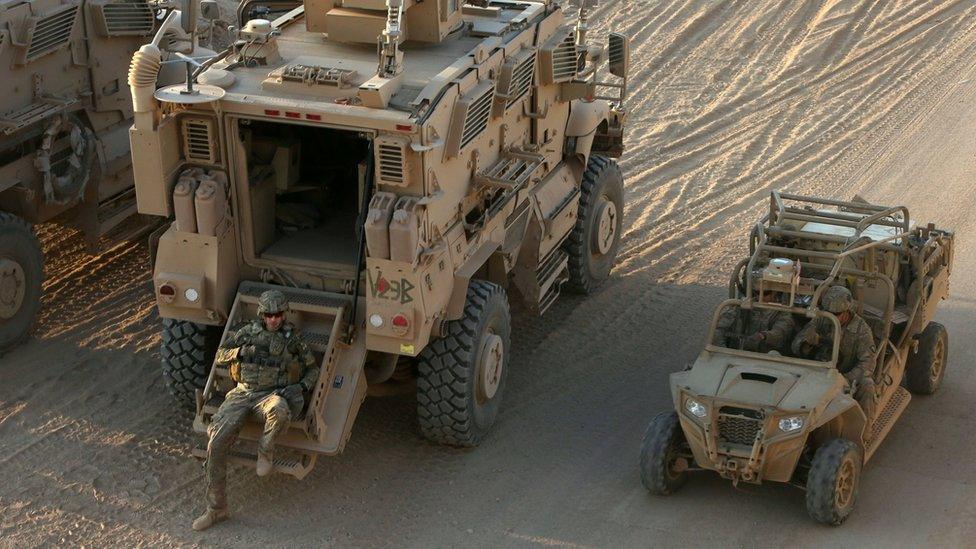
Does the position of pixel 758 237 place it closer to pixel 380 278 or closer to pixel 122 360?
pixel 380 278

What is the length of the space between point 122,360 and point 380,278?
3319mm

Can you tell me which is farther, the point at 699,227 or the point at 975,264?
the point at 699,227

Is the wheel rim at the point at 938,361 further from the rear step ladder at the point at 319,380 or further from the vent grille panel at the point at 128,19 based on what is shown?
the vent grille panel at the point at 128,19

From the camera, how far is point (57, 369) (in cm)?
1164

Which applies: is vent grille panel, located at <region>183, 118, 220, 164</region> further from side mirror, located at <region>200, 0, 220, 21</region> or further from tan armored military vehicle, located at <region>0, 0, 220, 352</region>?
tan armored military vehicle, located at <region>0, 0, 220, 352</region>

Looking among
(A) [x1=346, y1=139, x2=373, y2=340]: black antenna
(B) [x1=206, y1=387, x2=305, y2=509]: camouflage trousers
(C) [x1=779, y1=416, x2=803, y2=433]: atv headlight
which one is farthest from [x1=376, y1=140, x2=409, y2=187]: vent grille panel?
(C) [x1=779, y1=416, x2=803, y2=433]: atv headlight

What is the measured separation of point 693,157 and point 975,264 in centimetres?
370

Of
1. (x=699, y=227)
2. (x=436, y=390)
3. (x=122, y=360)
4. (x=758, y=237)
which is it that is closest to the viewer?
(x=436, y=390)

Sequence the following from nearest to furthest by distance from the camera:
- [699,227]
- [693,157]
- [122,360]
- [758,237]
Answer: [758,237], [122,360], [699,227], [693,157]

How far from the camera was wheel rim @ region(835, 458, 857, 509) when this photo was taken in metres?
9.24

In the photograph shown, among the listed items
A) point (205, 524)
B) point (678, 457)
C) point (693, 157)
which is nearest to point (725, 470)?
point (678, 457)

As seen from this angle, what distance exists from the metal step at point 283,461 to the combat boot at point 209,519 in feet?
1.13

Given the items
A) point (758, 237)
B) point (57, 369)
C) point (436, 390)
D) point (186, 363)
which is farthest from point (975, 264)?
point (57, 369)

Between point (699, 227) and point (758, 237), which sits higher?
point (758, 237)
